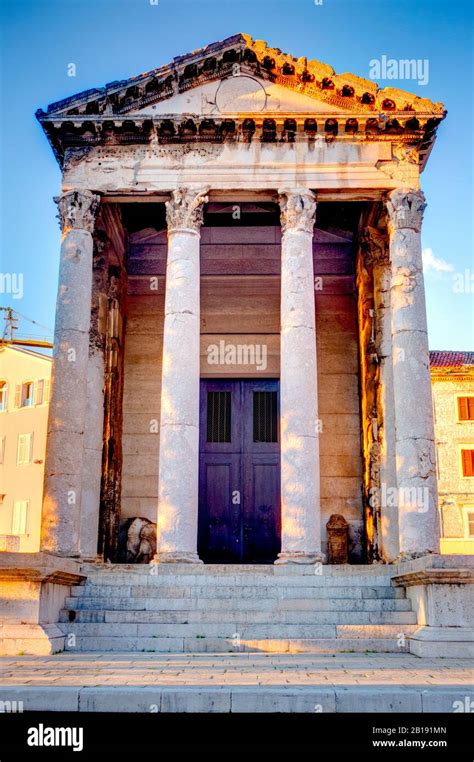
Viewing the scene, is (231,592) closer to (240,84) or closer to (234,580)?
(234,580)

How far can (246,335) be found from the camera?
82.0ft

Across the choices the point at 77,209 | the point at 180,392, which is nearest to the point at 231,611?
the point at 180,392

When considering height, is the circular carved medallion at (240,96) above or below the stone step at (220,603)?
above

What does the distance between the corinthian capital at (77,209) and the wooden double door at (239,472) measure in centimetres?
645

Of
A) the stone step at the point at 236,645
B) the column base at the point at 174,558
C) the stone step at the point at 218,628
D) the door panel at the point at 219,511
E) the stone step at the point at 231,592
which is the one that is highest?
the door panel at the point at 219,511

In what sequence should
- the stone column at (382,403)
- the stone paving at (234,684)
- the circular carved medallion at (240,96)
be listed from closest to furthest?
the stone paving at (234,684), the circular carved medallion at (240,96), the stone column at (382,403)

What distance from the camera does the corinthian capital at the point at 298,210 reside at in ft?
66.7

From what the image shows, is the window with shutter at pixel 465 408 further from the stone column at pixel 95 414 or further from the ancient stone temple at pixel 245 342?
the stone column at pixel 95 414

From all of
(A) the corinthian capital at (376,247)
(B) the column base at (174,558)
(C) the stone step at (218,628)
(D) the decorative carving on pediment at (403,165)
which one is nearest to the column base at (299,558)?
(B) the column base at (174,558)

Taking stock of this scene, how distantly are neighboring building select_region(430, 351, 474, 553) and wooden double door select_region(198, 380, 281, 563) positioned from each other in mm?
21639

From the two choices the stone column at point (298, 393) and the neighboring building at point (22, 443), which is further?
the neighboring building at point (22, 443)

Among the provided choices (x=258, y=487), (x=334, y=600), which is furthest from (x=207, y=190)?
(x=334, y=600)

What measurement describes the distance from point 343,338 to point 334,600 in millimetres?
11006
